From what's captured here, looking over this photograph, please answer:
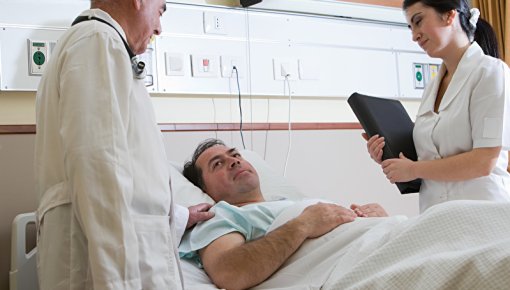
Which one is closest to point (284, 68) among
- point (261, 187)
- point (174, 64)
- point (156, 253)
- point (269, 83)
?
point (269, 83)

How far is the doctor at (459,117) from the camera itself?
1821 millimetres

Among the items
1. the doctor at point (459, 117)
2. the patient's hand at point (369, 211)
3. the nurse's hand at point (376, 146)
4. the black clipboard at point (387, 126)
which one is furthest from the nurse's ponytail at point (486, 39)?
the patient's hand at point (369, 211)

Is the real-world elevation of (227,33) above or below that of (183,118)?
above

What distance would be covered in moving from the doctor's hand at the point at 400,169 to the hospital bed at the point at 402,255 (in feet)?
1.15

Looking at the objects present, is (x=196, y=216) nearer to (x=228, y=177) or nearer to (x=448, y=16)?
(x=228, y=177)

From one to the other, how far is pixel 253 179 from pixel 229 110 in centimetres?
67

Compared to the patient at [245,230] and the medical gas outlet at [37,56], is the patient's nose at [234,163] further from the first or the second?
the medical gas outlet at [37,56]

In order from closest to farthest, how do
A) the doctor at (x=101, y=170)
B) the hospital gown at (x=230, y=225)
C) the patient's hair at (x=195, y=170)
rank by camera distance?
the doctor at (x=101, y=170), the hospital gown at (x=230, y=225), the patient's hair at (x=195, y=170)

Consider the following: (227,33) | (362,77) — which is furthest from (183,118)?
(362,77)

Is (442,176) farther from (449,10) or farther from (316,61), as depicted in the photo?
(316,61)

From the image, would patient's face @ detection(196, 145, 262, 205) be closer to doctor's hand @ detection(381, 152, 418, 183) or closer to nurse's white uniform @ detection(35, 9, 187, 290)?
doctor's hand @ detection(381, 152, 418, 183)

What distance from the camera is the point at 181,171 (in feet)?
7.26

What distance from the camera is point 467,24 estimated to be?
6.61 ft

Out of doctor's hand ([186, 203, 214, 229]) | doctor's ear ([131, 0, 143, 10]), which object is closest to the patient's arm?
doctor's hand ([186, 203, 214, 229])
